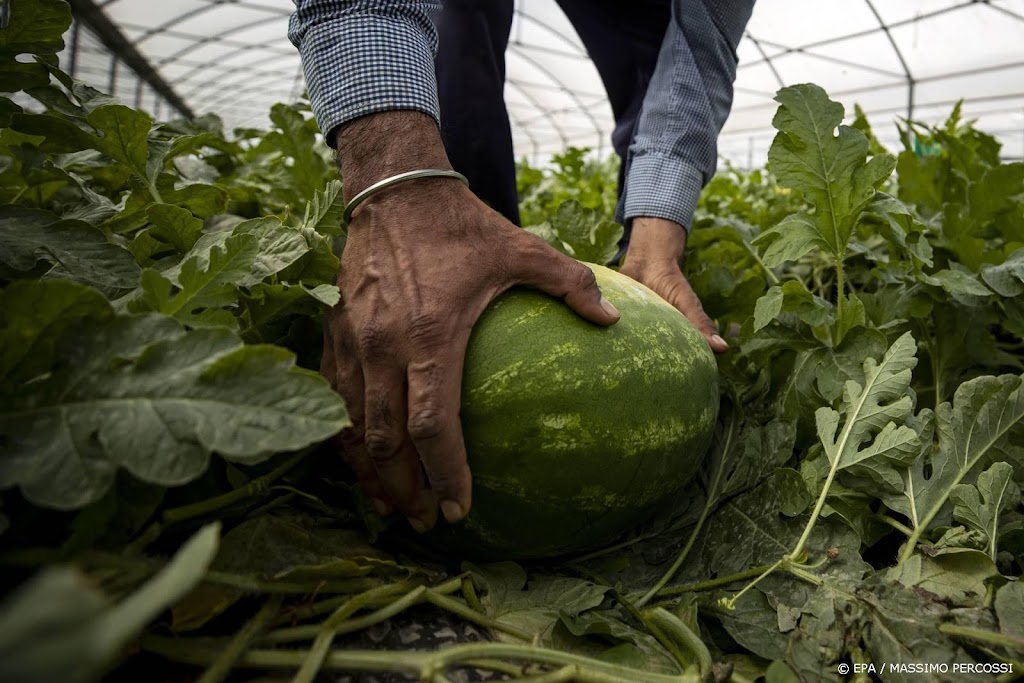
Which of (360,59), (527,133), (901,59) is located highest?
(901,59)

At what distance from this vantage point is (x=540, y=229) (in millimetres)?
1861

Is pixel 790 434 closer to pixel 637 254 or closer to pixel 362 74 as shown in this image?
pixel 637 254

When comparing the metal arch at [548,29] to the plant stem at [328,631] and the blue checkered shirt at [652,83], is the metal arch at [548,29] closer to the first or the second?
the blue checkered shirt at [652,83]

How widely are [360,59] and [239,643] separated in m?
0.92

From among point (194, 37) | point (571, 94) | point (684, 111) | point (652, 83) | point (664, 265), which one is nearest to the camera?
point (664, 265)

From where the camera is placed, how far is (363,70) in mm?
1173

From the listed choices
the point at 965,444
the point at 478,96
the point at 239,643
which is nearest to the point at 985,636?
the point at 965,444

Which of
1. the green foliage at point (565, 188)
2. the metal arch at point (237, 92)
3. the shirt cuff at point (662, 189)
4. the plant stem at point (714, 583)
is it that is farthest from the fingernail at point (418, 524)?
the metal arch at point (237, 92)

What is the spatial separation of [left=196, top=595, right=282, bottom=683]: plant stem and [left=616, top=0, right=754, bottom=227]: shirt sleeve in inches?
60.9

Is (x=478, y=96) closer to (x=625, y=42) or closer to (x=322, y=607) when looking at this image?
(x=625, y=42)

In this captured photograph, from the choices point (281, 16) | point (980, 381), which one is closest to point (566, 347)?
point (980, 381)

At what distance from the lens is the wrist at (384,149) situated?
3.84 feet

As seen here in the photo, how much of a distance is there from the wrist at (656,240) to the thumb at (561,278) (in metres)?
0.75

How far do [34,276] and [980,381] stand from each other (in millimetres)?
1589
